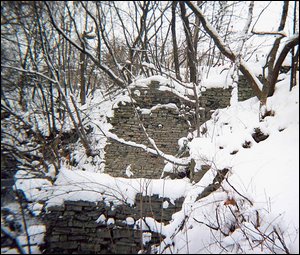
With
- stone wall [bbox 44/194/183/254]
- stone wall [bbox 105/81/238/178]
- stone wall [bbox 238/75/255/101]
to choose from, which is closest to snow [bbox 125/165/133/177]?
stone wall [bbox 105/81/238/178]

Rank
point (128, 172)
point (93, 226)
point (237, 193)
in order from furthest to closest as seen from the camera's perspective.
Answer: point (128, 172) < point (93, 226) < point (237, 193)

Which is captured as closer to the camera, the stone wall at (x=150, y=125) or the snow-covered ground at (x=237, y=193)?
the snow-covered ground at (x=237, y=193)

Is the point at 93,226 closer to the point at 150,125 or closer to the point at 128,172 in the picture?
the point at 128,172

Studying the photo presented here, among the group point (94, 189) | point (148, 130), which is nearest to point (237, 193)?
point (94, 189)

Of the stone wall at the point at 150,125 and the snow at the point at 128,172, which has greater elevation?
the stone wall at the point at 150,125

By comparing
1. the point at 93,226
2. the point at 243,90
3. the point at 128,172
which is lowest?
the point at 128,172

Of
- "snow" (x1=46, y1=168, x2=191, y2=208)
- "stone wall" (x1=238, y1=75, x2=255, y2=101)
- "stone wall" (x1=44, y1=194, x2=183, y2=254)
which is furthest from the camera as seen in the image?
"stone wall" (x1=238, y1=75, x2=255, y2=101)

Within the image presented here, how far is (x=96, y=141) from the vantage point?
6.29 m

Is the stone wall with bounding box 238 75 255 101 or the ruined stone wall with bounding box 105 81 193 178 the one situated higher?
the stone wall with bounding box 238 75 255 101

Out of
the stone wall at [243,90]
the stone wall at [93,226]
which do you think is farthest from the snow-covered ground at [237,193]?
the stone wall at [243,90]

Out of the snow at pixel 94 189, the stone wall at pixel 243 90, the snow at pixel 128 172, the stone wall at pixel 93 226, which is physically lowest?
the snow at pixel 128 172

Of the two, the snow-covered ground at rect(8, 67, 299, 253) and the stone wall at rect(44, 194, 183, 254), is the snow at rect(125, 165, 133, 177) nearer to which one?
the snow-covered ground at rect(8, 67, 299, 253)

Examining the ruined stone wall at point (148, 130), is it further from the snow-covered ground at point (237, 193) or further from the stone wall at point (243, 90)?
the snow-covered ground at point (237, 193)

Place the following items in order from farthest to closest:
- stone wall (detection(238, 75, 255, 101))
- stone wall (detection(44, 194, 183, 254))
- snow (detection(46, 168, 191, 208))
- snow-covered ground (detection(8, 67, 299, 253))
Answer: stone wall (detection(238, 75, 255, 101))
snow (detection(46, 168, 191, 208))
stone wall (detection(44, 194, 183, 254))
snow-covered ground (detection(8, 67, 299, 253))
